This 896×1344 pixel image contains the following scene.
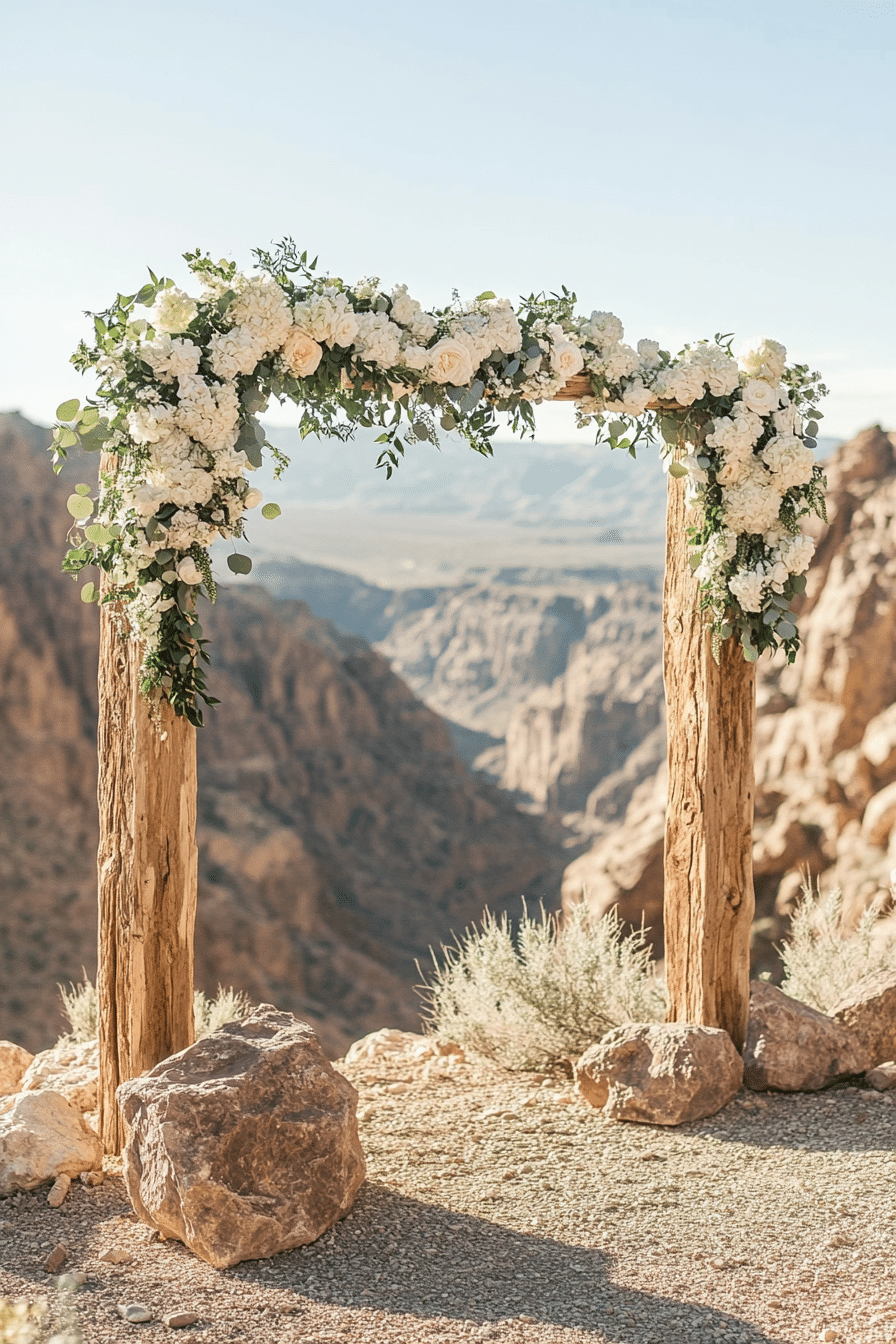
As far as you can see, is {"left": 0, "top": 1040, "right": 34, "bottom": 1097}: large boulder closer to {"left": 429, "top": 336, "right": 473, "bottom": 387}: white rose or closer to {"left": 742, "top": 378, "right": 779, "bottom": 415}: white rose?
{"left": 429, "top": 336, "right": 473, "bottom": 387}: white rose

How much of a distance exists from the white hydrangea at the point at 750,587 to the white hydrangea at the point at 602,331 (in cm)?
111

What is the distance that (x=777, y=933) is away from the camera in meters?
18.6

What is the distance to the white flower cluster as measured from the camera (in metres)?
3.86

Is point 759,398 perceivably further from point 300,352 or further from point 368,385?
point 300,352

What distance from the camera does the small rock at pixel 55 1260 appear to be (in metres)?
3.33

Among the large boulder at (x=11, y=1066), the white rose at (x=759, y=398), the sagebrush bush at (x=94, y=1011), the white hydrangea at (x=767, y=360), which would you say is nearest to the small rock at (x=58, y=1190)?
the large boulder at (x=11, y=1066)

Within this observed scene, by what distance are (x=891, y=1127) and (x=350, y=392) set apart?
3.71 m

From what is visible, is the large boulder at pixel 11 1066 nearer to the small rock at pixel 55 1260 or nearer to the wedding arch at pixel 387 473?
the wedding arch at pixel 387 473

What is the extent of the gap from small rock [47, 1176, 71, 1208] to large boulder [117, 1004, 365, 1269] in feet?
1.08

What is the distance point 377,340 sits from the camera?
13.5ft

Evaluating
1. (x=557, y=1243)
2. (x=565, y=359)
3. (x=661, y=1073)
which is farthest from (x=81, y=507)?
(x=661, y=1073)

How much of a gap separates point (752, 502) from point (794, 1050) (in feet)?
8.07

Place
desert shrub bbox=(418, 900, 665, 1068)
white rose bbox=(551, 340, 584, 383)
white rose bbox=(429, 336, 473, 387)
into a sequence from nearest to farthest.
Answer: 1. white rose bbox=(429, 336, 473, 387)
2. white rose bbox=(551, 340, 584, 383)
3. desert shrub bbox=(418, 900, 665, 1068)

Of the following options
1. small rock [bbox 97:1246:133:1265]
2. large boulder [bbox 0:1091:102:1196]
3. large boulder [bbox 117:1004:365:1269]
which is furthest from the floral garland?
small rock [bbox 97:1246:133:1265]
